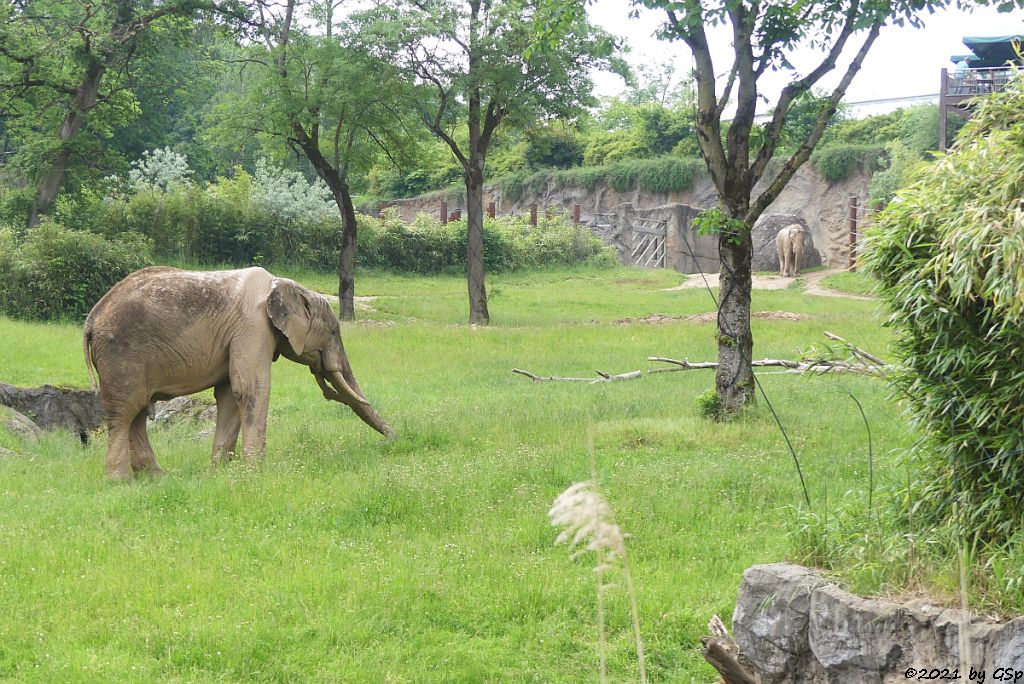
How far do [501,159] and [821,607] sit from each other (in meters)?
57.4

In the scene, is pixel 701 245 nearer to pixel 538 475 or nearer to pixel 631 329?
pixel 631 329

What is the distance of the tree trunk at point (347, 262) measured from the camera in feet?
90.9

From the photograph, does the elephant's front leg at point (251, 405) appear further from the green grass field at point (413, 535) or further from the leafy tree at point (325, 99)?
the leafy tree at point (325, 99)

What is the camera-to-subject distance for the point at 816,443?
1145cm

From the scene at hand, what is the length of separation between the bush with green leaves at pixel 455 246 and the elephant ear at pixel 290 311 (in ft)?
90.4

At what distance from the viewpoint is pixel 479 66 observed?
25281mm

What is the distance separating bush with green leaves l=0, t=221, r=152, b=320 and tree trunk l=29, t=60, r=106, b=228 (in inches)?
87.1

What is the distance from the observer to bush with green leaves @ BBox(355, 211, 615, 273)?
1610 inches

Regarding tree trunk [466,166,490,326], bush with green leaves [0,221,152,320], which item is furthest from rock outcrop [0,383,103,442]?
tree trunk [466,166,490,326]

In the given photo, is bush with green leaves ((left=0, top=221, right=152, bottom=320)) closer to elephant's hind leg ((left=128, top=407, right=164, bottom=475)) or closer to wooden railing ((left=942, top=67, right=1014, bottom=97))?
elephant's hind leg ((left=128, top=407, right=164, bottom=475))

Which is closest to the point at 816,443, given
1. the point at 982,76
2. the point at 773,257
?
the point at 982,76

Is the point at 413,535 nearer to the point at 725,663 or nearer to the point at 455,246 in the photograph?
the point at 725,663

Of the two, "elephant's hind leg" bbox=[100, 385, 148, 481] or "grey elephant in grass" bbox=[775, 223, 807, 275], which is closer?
"elephant's hind leg" bbox=[100, 385, 148, 481]

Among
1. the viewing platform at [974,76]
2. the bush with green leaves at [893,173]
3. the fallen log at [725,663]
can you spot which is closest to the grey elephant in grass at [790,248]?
the bush with green leaves at [893,173]
